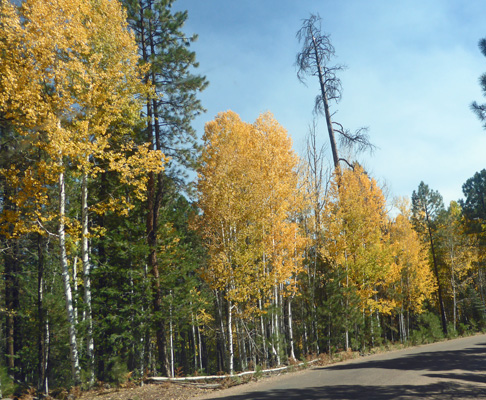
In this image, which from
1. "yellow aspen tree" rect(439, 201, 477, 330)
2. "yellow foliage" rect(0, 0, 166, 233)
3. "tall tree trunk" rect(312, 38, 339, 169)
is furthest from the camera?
"yellow aspen tree" rect(439, 201, 477, 330)

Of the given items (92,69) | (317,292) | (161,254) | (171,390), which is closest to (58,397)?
(171,390)

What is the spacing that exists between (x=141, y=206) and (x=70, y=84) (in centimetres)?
619

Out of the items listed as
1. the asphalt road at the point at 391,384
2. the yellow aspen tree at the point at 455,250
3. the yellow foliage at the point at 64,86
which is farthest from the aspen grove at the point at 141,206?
the yellow aspen tree at the point at 455,250

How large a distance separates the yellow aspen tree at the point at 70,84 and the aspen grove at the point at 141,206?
2.2 inches

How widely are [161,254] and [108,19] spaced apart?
980 cm

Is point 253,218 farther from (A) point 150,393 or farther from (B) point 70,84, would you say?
(B) point 70,84

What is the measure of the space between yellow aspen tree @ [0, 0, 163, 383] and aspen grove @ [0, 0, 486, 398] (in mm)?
55

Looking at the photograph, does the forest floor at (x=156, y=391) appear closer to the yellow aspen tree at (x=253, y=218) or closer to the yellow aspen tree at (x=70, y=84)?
the yellow aspen tree at (x=70, y=84)

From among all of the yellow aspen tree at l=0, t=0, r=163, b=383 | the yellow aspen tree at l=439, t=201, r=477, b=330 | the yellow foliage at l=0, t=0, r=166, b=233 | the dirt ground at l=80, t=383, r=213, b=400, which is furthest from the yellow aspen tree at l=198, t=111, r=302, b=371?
the yellow aspen tree at l=439, t=201, r=477, b=330

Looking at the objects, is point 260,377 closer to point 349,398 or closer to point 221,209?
point 349,398

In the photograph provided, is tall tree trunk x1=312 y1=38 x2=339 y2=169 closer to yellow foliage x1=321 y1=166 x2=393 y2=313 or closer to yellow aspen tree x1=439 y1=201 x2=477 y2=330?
yellow foliage x1=321 y1=166 x2=393 y2=313

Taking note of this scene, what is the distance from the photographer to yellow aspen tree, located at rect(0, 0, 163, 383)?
31.4 feet

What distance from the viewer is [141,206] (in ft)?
51.0

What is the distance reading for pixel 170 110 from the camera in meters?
14.0
